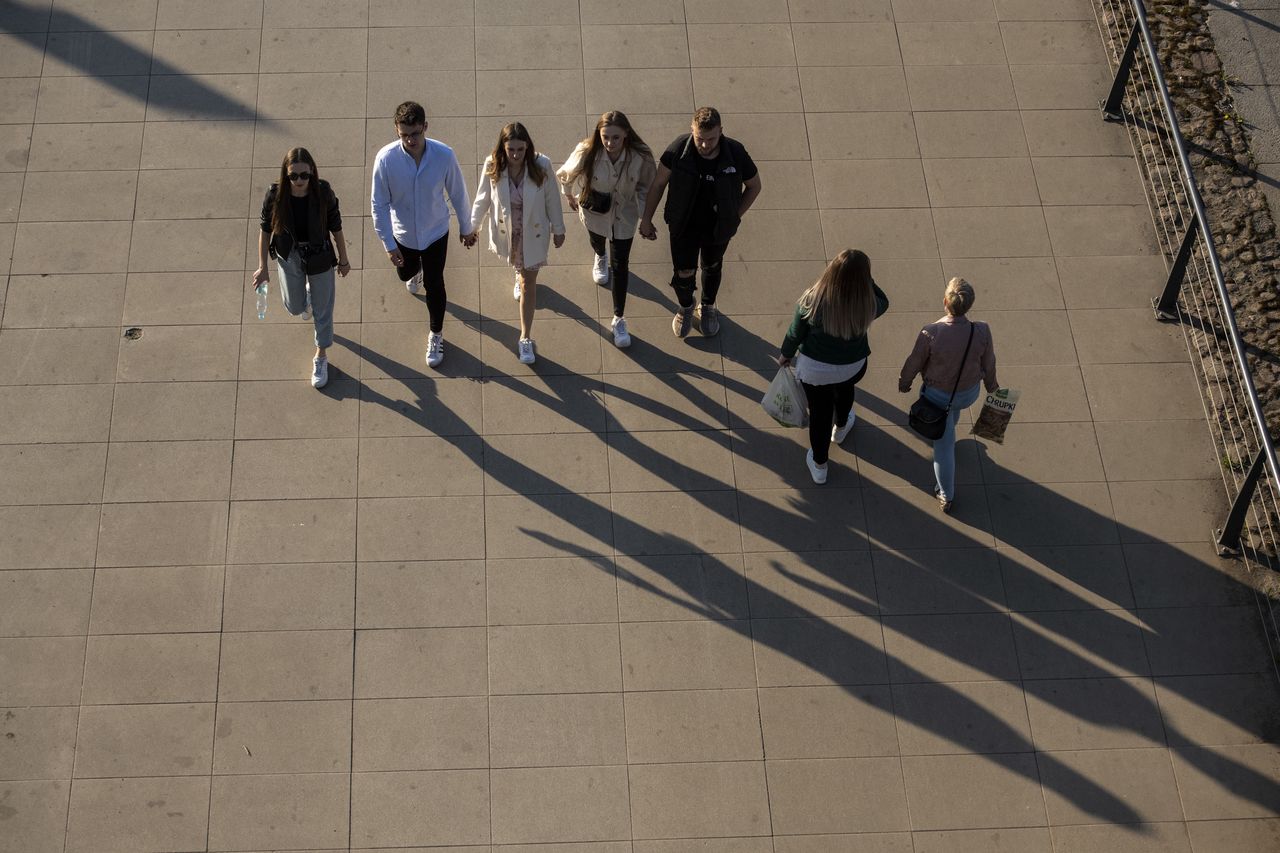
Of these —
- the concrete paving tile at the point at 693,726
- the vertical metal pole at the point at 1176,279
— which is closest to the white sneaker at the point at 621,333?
the concrete paving tile at the point at 693,726

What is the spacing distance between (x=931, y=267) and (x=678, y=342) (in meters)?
1.92

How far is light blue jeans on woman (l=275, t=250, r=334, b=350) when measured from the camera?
711 cm

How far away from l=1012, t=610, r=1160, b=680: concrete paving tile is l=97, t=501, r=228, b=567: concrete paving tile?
4.88m

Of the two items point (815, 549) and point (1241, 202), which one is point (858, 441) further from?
point (1241, 202)

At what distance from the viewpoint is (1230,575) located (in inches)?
287

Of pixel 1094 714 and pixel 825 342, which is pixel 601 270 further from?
pixel 1094 714

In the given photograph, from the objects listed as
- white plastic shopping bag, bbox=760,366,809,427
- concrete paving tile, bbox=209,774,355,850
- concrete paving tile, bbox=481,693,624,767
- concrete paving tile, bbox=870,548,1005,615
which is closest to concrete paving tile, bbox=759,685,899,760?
concrete paving tile, bbox=870,548,1005,615

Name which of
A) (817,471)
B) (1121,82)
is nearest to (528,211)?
(817,471)

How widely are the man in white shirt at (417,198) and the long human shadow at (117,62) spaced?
2.32 metres

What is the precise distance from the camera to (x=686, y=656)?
6.91 meters

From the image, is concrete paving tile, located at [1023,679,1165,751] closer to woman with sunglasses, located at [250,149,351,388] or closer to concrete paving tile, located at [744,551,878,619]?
concrete paving tile, located at [744,551,878,619]

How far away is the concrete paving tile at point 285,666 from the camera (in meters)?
6.73

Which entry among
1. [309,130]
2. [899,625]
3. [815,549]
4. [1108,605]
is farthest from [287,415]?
[1108,605]

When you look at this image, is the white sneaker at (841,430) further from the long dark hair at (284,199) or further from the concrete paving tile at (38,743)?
the concrete paving tile at (38,743)
